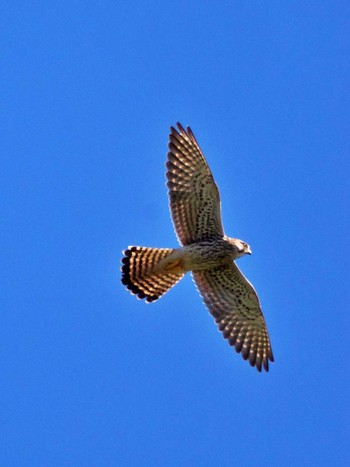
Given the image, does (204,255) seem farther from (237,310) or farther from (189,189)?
(237,310)

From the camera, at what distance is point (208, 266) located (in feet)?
52.3

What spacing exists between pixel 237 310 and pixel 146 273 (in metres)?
1.57

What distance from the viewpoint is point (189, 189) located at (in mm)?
15703

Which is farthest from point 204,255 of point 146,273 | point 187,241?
point 146,273

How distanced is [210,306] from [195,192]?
5.83ft

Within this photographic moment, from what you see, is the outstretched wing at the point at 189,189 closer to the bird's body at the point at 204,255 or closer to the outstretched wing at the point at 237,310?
the bird's body at the point at 204,255

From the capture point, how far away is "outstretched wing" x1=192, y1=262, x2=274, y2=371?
16.3 metres

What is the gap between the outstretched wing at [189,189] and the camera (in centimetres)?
1570

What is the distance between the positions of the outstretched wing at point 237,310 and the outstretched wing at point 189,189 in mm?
763

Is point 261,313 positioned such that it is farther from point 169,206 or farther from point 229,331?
point 169,206

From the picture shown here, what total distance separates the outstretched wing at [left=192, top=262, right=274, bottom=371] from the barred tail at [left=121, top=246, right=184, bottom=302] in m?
0.59

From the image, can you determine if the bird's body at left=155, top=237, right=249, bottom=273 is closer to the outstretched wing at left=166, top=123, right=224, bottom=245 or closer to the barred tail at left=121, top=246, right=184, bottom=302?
the barred tail at left=121, top=246, right=184, bottom=302

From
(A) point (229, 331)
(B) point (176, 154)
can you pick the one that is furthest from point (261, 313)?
(B) point (176, 154)

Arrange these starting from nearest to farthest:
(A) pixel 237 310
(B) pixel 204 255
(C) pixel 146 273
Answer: (B) pixel 204 255
(C) pixel 146 273
(A) pixel 237 310
